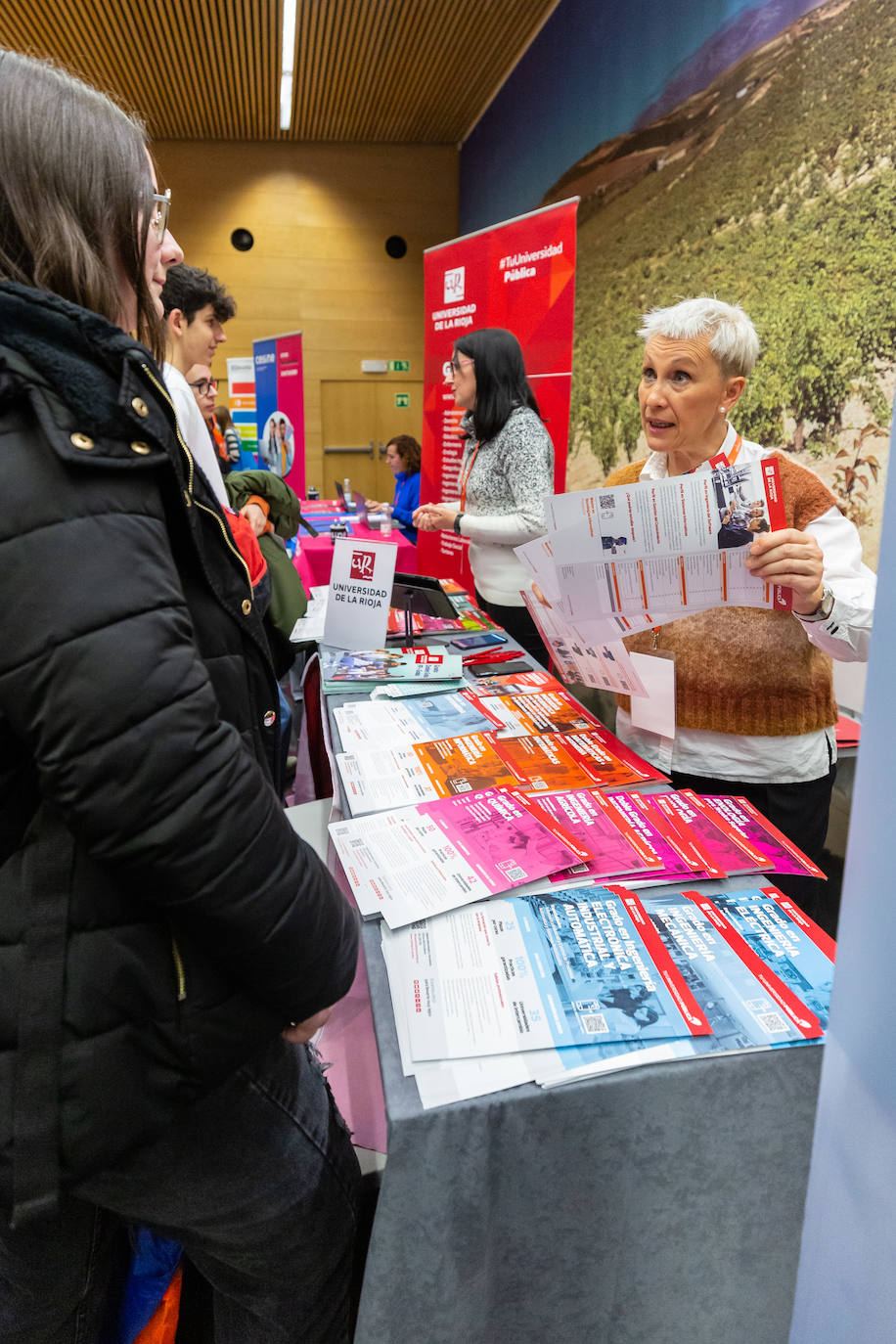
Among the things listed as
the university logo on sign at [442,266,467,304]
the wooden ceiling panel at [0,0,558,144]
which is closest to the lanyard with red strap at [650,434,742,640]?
the university logo on sign at [442,266,467,304]

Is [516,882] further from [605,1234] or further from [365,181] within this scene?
[365,181]

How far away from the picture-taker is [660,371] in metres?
1.48

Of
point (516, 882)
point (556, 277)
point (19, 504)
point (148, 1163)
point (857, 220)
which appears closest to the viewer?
point (19, 504)

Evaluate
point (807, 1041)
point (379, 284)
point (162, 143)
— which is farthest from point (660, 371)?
point (162, 143)

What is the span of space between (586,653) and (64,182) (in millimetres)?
1107

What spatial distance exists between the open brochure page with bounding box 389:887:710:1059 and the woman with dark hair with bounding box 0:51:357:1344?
0.16 m

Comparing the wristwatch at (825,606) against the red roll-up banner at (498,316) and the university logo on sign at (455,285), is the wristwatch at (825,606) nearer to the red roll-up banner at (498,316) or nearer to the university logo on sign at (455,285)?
the red roll-up banner at (498,316)

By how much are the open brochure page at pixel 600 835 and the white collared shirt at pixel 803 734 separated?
11.5 inches

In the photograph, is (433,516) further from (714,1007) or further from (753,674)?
(714,1007)

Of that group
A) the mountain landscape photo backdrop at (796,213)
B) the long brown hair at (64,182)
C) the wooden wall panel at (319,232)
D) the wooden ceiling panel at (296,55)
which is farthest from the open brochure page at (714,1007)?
the wooden wall panel at (319,232)

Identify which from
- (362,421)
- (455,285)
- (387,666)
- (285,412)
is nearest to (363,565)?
(387,666)

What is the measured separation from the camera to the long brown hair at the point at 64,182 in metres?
0.61

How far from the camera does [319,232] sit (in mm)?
8164

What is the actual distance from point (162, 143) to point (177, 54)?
197cm
